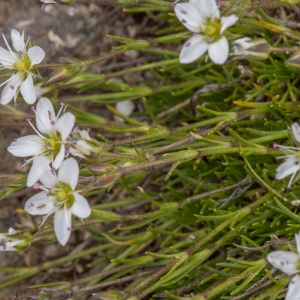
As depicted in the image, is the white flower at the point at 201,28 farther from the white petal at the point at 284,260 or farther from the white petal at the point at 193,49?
the white petal at the point at 284,260

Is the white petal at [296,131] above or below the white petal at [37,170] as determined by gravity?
below

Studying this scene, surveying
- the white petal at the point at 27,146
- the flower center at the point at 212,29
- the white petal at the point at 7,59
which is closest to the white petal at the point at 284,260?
the flower center at the point at 212,29

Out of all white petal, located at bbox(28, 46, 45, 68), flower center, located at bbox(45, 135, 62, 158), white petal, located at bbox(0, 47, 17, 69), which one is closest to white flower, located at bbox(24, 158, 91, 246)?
flower center, located at bbox(45, 135, 62, 158)

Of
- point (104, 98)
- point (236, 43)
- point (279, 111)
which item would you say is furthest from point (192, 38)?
point (104, 98)

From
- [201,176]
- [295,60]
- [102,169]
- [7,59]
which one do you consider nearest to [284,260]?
[102,169]

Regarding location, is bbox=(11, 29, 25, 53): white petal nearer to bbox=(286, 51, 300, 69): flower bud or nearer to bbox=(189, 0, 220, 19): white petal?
bbox=(189, 0, 220, 19): white petal

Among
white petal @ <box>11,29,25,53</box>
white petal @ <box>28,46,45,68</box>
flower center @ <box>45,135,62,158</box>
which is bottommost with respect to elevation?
flower center @ <box>45,135,62,158</box>
